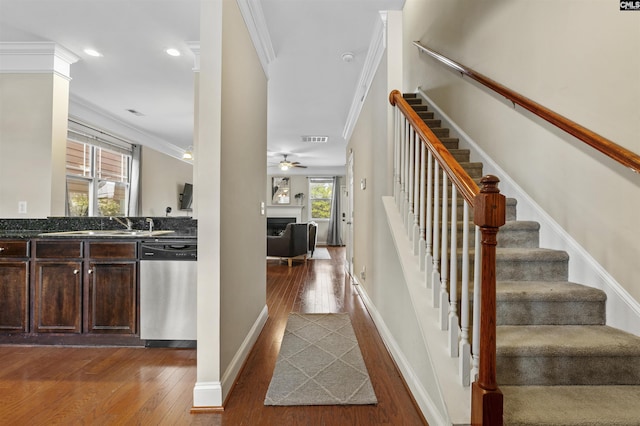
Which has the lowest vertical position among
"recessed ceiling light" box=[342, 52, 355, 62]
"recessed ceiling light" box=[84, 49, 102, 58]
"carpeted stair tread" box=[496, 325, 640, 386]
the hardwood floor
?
the hardwood floor

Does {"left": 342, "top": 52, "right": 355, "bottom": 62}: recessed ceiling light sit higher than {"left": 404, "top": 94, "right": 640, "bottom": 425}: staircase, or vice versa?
{"left": 342, "top": 52, "right": 355, "bottom": 62}: recessed ceiling light

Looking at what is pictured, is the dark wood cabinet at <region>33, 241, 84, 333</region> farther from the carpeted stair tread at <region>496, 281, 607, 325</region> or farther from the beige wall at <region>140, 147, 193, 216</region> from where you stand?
the beige wall at <region>140, 147, 193, 216</region>

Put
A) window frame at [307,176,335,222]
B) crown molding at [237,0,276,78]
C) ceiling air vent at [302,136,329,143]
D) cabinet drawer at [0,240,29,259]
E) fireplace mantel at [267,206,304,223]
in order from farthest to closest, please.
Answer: window frame at [307,176,335,222]
fireplace mantel at [267,206,304,223]
ceiling air vent at [302,136,329,143]
cabinet drawer at [0,240,29,259]
crown molding at [237,0,276,78]

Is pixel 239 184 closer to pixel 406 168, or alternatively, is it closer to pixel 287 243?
pixel 406 168

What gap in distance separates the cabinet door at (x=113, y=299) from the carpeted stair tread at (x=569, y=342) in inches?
102

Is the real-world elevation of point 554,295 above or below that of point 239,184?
below

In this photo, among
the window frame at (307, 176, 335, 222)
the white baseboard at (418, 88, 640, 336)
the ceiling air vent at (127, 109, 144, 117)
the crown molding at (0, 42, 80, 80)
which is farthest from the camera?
the window frame at (307, 176, 335, 222)

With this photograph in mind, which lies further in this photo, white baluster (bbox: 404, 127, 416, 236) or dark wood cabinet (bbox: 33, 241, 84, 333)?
dark wood cabinet (bbox: 33, 241, 84, 333)

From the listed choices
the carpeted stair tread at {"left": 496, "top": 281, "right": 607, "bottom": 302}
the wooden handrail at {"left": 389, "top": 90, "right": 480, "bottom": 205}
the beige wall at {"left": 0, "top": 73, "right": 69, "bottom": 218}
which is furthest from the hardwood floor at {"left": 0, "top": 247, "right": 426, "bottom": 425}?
the beige wall at {"left": 0, "top": 73, "right": 69, "bottom": 218}

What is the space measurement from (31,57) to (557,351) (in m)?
4.73

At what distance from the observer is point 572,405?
1108 mm

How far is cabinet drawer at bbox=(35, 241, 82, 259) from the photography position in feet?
7.78

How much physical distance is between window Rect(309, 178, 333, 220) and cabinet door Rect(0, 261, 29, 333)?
25.9 feet

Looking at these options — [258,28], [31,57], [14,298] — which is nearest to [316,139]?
[258,28]
